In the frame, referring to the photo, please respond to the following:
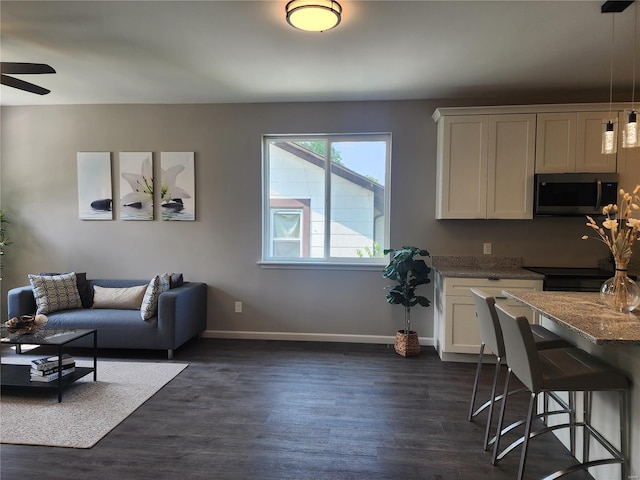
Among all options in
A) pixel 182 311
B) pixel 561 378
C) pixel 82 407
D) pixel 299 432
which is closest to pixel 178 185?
pixel 182 311

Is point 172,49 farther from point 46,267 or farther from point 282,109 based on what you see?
point 46,267

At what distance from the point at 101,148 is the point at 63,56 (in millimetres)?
1416

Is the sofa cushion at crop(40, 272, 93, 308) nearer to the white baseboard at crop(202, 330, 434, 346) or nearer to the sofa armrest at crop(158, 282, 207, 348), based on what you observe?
the sofa armrest at crop(158, 282, 207, 348)

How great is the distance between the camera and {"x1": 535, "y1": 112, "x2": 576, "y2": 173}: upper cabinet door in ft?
11.4

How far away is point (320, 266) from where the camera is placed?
416 cm

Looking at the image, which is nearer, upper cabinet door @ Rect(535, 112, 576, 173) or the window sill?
upper cabinet door @ Rect(535, 112, 576, 173)

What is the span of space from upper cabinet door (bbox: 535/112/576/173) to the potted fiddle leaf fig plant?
4.68 feet

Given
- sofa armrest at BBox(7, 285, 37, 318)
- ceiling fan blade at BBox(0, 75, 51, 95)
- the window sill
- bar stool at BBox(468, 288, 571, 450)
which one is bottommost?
sofa armrest at BBox(7, 285, 37, 318)

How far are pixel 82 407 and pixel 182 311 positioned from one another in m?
1.20

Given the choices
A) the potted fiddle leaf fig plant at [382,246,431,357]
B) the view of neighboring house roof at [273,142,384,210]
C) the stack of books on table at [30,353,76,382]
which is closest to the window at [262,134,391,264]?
the view of neighboring house roof at [273,142,384,210]

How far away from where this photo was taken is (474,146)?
3.61m

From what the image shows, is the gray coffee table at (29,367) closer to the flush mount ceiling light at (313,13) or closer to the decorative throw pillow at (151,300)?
the decorative throw pillow at (151,300)

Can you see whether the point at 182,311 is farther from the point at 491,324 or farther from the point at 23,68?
the point at 491,324

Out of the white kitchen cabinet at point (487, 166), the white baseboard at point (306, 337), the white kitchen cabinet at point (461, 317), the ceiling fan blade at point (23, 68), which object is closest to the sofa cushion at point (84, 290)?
the white baseboard at point (306, 337)
